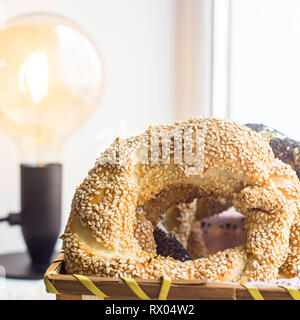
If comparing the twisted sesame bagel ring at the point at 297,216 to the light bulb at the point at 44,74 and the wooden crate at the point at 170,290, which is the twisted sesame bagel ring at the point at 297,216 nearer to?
the wooden crate at the point at 170,290

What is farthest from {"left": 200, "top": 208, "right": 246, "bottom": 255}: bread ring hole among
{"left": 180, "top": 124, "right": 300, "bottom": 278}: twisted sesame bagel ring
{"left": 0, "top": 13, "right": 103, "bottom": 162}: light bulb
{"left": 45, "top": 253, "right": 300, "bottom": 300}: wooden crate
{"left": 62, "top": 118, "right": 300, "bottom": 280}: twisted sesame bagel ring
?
{"left": 0, "top": 13, "right": 103, "bottom": 162}: light bulb

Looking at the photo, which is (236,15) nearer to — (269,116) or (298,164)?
(269,116)

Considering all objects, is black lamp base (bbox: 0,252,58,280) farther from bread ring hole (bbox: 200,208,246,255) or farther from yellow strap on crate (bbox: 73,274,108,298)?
yellow strap on crate (bbox: 73,274,108,298)

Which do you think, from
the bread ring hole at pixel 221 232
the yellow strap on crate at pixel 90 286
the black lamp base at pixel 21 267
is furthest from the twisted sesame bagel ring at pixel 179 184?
the black lamp base at pixel 21 267

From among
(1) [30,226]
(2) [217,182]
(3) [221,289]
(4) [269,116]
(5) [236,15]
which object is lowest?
(1) [30,226]

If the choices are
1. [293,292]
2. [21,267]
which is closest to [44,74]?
[21,267]

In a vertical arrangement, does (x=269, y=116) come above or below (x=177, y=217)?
above
